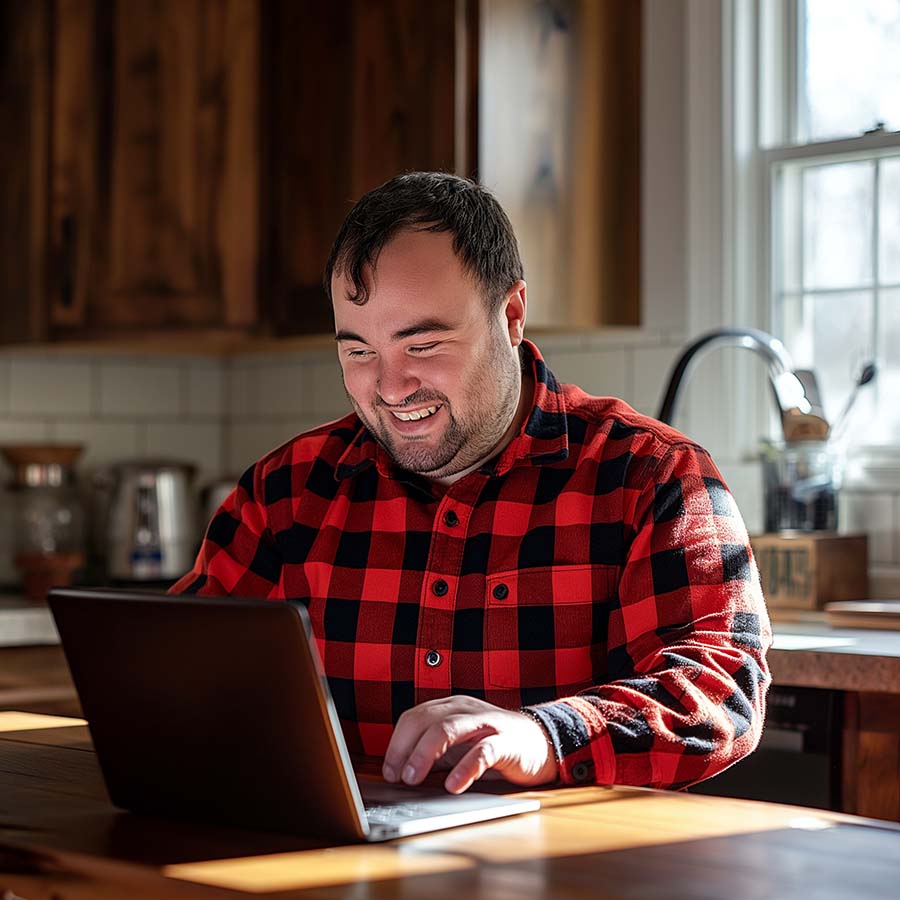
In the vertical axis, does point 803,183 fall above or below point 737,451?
above

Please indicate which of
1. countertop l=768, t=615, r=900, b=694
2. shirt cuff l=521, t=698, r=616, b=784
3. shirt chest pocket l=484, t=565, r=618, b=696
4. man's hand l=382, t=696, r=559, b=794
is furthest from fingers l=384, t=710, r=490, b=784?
countertop l=768, t=615, r=900, b=694

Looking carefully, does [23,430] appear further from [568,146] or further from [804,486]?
[804,486]

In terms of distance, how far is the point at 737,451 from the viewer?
3.15m

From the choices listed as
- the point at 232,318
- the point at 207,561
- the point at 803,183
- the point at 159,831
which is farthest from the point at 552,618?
the point at 232,318

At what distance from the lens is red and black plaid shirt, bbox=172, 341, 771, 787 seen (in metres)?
1.57

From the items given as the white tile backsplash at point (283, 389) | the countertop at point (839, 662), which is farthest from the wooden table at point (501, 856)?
the white tile backsplash at point (283, 389)

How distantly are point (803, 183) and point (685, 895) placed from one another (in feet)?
7.81

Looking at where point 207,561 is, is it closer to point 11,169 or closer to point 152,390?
point 11,169

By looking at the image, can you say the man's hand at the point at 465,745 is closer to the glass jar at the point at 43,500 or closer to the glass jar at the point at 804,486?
the glass jar at the point at 804,486

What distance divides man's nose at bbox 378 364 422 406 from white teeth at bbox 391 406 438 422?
1.0 inches

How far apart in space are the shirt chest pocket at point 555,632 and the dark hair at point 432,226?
343 mm

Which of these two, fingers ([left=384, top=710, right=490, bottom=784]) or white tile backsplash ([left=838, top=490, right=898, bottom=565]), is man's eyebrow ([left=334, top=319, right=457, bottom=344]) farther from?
white tile backsplash ([left=838, top=490, right=898, bottom=565])

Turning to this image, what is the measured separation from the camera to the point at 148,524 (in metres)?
3.73

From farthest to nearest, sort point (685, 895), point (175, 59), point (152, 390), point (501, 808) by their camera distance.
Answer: point (152, 390), point (175, 59), point (501, 808), point (685, 895)
